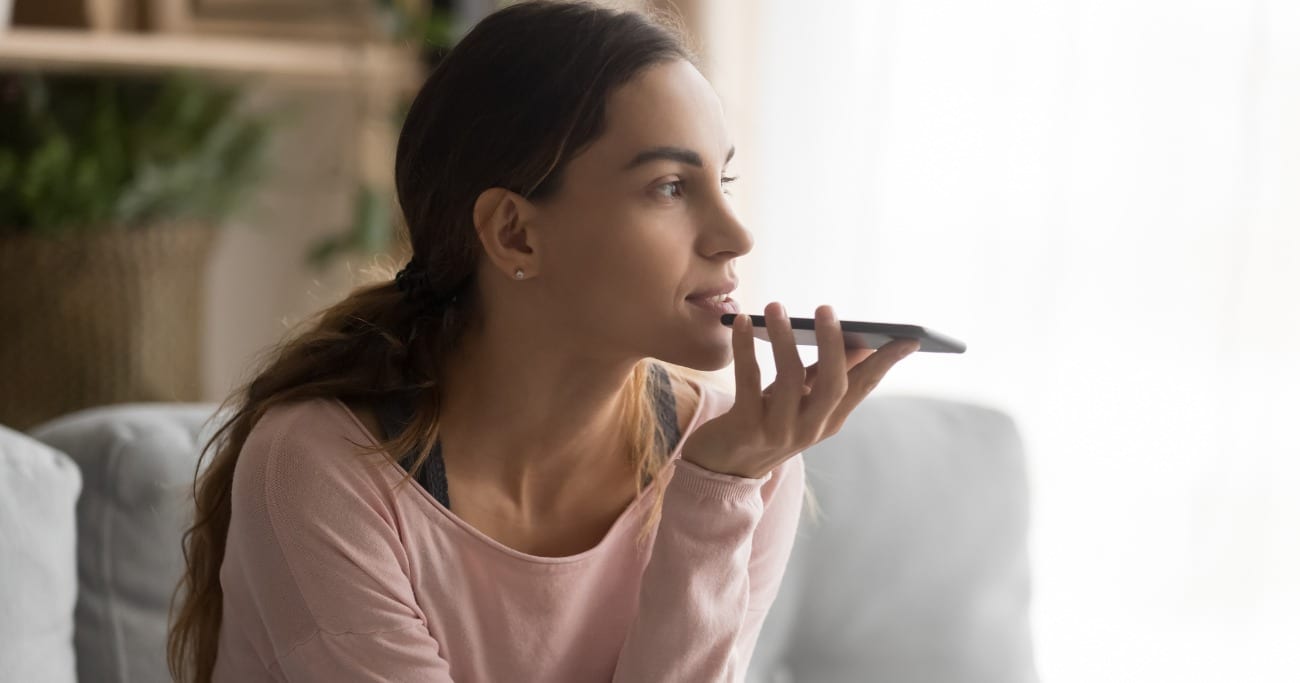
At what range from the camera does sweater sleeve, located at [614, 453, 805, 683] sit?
1187 mm

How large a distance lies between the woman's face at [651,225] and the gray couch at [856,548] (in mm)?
514

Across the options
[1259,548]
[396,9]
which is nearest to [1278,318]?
[1259,548]

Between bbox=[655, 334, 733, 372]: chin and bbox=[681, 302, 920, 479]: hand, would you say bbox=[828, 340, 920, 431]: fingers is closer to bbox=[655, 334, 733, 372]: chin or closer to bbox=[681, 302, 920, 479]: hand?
bbox=[681, 302, 920, 479]: hand

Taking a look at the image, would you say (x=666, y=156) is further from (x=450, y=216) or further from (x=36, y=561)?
(x=36, y=561)

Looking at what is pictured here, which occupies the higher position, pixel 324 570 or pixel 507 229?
pixel 507 229

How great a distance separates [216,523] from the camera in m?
1.33

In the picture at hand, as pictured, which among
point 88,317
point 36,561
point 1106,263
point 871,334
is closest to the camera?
point 871,334

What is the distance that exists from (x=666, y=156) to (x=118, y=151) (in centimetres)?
171

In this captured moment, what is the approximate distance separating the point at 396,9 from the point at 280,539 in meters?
1.83

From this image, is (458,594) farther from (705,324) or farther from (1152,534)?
(1152,534)

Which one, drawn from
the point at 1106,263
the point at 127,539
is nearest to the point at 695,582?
the point at 127,539

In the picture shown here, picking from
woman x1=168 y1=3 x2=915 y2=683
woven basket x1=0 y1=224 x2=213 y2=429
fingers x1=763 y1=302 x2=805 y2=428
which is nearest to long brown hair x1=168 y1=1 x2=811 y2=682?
woman x1=168 y1=3 x2=915 y2=683

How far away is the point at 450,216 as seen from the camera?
121 cm

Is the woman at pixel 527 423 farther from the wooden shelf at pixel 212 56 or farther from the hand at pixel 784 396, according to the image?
the wooden shelf at pixel 212 56
